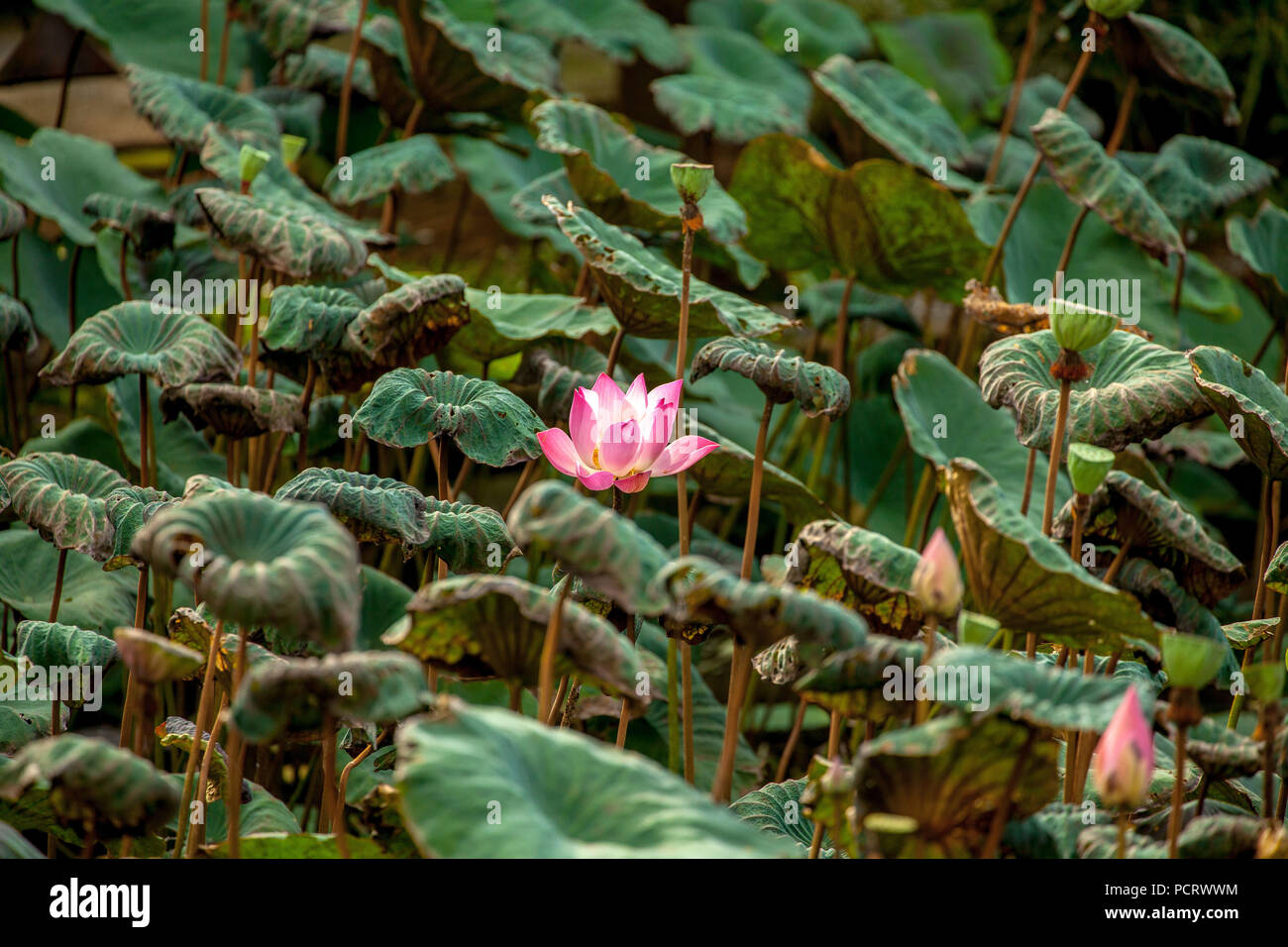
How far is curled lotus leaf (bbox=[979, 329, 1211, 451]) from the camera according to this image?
52.6 inches

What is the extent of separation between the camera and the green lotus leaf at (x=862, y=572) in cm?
104

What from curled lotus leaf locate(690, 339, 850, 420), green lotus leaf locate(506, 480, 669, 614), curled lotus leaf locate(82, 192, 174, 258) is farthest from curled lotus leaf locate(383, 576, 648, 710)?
curled lotus leaf locate(82, 192, 174, 258)

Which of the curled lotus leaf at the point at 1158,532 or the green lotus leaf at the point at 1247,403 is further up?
the green lotus leaf at the point at 1247,403

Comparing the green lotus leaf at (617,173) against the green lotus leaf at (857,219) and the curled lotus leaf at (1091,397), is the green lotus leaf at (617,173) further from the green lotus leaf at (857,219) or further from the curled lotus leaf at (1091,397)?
the curled lotus leaf at (1091,397)

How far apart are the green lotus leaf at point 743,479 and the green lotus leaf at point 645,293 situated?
5.7 inches

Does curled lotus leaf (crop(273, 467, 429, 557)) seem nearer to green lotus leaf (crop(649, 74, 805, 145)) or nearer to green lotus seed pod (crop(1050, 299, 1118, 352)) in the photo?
green lotus seed pod (crop(1050, 299, 1118, 352))

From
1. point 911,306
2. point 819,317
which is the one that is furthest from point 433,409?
point 911,306

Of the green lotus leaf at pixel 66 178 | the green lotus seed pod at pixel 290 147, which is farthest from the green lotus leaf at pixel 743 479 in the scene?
the green lotus leaf at pixel 66 178

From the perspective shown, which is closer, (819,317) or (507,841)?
(507,841)

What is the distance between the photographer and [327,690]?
2.78 feet

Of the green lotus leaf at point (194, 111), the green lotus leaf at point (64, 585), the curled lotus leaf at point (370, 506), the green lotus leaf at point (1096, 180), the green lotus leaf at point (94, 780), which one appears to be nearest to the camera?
the green lotus leaf at point (94, 780)

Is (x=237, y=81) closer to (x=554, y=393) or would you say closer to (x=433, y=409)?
(x=554, y=393)
